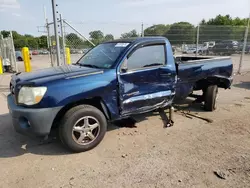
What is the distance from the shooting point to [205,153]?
3.35 m

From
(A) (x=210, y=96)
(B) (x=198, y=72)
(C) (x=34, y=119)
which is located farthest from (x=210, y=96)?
(C) (x=34, y=119)

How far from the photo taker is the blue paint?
315 cm

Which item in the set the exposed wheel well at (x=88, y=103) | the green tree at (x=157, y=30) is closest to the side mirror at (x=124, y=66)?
the exposed wheel well at (x=88, y=103)

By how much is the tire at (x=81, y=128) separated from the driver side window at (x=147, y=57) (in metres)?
1.03

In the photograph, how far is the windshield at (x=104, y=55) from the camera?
3.79 m

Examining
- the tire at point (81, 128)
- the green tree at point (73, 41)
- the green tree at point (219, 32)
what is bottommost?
the tire at point (81, 128)

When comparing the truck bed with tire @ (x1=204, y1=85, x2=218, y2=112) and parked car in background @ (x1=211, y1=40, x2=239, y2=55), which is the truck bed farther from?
parked car in background @ (x1=211, y1=40, x2=239, y2=55)

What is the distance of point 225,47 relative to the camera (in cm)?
1223

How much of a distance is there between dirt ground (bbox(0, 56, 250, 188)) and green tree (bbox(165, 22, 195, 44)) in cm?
616

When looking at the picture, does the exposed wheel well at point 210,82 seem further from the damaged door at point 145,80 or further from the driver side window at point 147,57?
the driver side window at point 147,57

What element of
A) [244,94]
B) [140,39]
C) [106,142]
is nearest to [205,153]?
[106,142]

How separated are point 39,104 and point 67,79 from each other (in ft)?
1.75

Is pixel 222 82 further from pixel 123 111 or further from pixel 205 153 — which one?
pixel 123 111

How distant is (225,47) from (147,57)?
9984mm
